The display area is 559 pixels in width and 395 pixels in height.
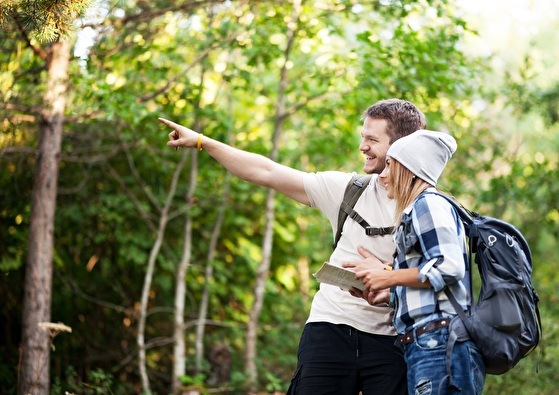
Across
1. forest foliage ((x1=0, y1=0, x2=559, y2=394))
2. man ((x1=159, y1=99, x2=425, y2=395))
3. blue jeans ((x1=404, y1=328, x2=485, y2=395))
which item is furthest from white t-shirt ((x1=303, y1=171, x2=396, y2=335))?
forest foliage ((x1=0, y1=0, x2=559, y2=394))

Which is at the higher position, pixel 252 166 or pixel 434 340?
pixel 252 166

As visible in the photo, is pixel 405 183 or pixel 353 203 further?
pixel 353 203

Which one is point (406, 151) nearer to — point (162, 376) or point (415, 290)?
point (415, 290)

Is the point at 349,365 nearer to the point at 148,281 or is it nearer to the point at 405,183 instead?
the point at 405,183

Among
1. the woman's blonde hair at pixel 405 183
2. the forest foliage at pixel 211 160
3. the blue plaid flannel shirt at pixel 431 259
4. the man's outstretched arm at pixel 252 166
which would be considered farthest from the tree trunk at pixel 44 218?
the blue plaid flannel shirt at pixel 431 259

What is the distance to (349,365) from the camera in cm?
322

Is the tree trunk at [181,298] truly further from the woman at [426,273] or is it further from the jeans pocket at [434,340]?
the jeans pocket at [434,340]

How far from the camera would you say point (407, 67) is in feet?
20.5

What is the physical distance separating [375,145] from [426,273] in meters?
0.84

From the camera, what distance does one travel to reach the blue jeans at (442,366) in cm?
264

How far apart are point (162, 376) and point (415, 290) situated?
5.91 m

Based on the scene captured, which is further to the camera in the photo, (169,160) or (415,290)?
(169,160)

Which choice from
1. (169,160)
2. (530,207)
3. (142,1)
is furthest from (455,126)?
(142,1)

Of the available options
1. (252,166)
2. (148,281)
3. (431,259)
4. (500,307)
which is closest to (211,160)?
(148,281)
